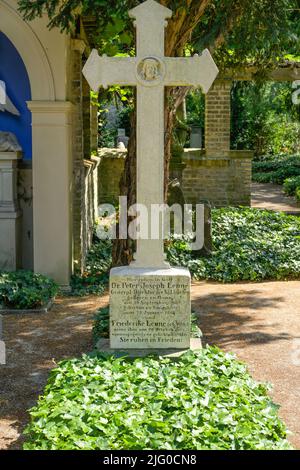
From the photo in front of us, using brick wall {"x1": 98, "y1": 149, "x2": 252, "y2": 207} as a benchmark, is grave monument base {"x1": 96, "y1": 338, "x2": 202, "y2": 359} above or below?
below

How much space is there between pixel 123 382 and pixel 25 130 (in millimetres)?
6106

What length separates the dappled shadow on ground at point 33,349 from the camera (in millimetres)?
5273

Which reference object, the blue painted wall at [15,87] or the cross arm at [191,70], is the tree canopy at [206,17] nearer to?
the blue painted wall at [15,87]

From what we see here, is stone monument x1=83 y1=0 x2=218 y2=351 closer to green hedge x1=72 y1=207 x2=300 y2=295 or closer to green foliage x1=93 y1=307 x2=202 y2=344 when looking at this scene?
green foliage x1=93 y1=307 x2=202 y2=344

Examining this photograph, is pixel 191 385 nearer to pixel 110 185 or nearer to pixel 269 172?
pixel 110 185

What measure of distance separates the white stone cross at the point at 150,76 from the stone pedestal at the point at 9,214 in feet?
13.7

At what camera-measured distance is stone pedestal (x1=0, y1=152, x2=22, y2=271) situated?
986cm

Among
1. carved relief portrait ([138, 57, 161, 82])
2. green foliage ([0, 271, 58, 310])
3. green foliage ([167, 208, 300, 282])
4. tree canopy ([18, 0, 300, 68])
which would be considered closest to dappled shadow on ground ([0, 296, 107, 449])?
green foliage ([0, 271, 58, 310])

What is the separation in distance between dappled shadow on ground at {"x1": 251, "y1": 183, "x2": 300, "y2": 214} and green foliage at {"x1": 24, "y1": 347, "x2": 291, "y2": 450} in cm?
1390

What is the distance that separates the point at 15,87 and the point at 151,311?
5.26 metres

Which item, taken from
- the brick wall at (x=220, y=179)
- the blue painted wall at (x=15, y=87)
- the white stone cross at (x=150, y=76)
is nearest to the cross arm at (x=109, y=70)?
the white stone cross at (x=150, y=76)

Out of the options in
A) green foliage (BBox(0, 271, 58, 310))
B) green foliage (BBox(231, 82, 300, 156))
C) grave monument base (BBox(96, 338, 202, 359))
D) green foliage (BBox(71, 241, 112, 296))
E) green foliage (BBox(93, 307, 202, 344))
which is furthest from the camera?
green foliage (BBox(231, 82, 300, 156))

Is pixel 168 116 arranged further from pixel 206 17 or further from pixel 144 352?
pixel 144 352

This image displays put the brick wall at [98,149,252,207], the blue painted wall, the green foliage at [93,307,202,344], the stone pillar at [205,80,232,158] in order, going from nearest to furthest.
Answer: the green foliage at [93,307,202,344] → the blue painted wall → the brick wall at [98,149,252,207] → the stone pillar at [205,80,232,158]
